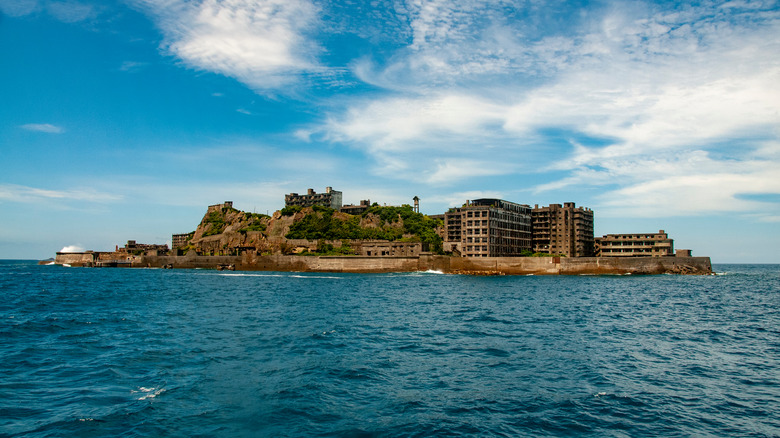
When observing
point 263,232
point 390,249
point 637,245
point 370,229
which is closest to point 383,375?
point 390,249

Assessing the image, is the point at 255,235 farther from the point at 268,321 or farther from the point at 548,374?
the point at 548,374

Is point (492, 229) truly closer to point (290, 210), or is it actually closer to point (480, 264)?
point (480, 264)

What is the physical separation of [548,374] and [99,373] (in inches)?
751

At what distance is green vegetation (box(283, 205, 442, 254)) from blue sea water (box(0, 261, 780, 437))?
120 meters

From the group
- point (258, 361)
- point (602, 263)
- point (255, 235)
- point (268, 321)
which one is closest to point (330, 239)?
point (255, 235)

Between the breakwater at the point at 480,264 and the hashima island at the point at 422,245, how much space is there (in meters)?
0.24

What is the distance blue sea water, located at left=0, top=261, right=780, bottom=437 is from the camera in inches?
582

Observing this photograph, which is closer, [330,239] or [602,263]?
[602,263]

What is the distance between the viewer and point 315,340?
1094 inches

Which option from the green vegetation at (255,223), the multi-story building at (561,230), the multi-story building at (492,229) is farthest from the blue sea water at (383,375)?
the green vegetation at (255,223)

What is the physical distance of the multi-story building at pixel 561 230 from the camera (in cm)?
15450

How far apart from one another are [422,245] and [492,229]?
22.7 meters

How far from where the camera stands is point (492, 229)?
140m

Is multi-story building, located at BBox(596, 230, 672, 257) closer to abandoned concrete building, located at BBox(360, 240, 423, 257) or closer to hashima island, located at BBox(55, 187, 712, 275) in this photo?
hashima island, located at BBox(55, 187, 712, 275)
